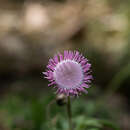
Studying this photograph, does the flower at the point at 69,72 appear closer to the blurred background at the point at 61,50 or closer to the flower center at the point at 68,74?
the flower center at the point at 68,74

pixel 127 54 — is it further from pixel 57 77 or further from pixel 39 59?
pixel 57 77

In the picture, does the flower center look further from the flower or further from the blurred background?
the blurred background

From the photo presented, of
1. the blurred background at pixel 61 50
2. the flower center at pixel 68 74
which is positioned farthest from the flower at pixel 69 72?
the blurred background at pixel 61 50

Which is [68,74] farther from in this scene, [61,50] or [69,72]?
[61,50]

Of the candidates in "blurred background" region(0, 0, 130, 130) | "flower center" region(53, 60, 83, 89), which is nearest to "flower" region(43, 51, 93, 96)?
"flower center" region(53, 60, 83, 89)

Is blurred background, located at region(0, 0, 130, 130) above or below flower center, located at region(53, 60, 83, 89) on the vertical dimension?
above

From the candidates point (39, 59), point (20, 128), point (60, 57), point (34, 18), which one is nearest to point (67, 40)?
point (39, 59)

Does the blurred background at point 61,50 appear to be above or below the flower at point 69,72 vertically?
above
